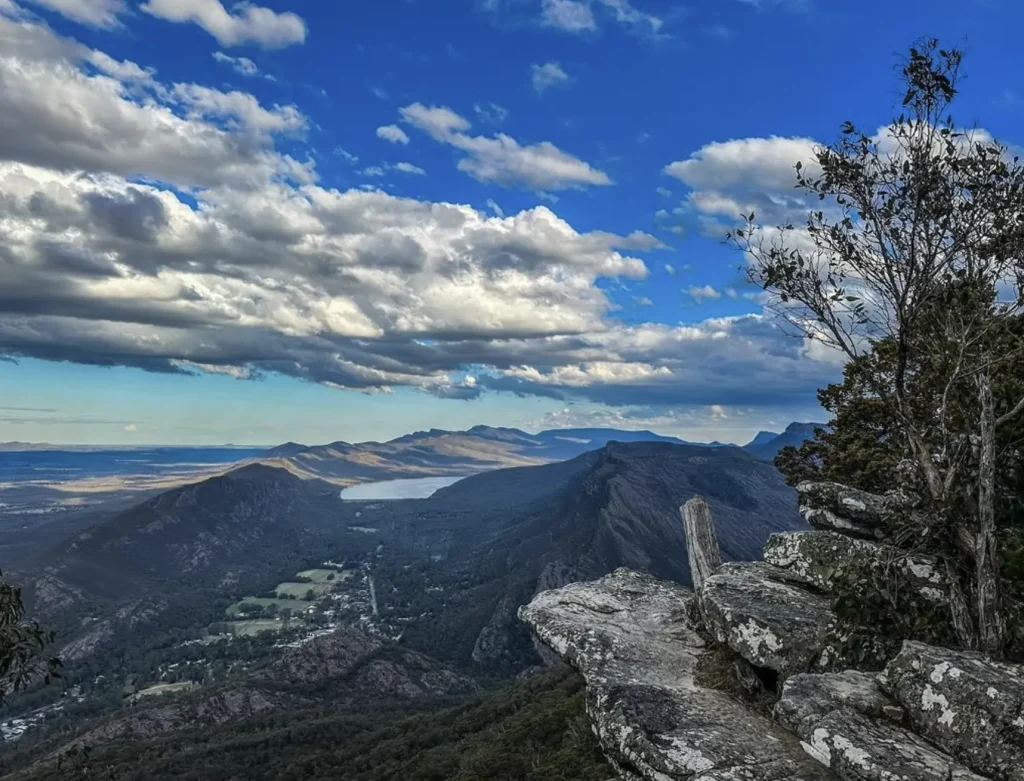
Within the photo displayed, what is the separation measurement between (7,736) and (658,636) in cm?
22009

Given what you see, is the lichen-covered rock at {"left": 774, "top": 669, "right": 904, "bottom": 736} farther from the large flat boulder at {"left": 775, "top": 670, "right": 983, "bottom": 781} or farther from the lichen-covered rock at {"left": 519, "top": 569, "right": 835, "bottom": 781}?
the lichen-covered rock at {"left": 519, "top": 569, "right": 835, "bottom": 781}

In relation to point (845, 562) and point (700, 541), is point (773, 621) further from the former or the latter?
point (700, 541)

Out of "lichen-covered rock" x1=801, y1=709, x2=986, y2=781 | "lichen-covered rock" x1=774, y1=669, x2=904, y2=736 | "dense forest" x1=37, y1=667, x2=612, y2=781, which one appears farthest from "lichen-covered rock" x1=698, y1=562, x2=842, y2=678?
"dense forest" x1=37, y1=667, x2=612, y2=781

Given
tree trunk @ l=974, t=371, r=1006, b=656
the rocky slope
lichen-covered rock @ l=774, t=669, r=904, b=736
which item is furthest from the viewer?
tree trunk @ l=974, t=371, r=1006, b=656

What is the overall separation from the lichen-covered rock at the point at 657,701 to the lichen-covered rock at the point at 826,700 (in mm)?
690

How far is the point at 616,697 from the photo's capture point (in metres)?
13.6

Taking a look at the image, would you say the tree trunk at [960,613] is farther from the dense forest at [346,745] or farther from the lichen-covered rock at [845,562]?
the dense forest at [346,745]

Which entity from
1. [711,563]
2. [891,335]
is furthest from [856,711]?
[711,563]

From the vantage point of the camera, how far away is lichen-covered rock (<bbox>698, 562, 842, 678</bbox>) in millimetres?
13938

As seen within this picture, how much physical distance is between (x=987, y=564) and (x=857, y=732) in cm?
466

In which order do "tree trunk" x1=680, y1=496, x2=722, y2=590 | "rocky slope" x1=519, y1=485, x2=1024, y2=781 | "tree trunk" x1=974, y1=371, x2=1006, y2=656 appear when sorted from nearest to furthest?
"rocky slope" x1=519, y1=485, x2=1024, y2=781, "tree trunk" x1=974, y1=371, x2=1006, y2=656, "tree trunk" x1=680, y1=496, x2=722, y2=590

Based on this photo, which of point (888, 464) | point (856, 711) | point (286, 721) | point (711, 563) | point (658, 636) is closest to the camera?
point (856, 711)

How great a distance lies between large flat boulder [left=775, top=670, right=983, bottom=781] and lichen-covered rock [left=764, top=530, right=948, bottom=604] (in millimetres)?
2810

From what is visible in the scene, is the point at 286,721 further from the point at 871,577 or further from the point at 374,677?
the point at 871,577
